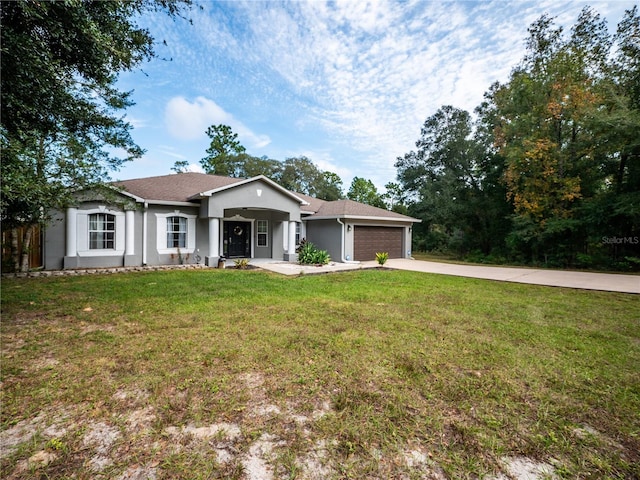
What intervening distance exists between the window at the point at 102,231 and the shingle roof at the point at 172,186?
4.49 feet

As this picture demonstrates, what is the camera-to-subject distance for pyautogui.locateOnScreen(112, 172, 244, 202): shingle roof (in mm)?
12000

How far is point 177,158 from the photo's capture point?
2998 cm

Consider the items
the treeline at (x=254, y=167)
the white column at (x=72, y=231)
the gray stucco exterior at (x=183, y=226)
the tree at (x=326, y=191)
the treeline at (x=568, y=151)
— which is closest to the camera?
the white column at (x=72, y=231)

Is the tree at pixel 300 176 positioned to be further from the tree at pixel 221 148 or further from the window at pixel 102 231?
the window at pixel 102 231

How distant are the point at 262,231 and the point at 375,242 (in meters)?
6.21

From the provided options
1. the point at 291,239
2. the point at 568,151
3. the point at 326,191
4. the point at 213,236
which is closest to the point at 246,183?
the point at 213,236

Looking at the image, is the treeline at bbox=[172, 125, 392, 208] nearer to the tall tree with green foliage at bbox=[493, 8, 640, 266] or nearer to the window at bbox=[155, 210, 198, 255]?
the window at bbox=[155, 210, 198, 255]

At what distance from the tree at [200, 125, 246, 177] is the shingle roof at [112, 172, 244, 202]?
16.1m

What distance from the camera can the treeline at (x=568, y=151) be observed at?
1282 centimetres

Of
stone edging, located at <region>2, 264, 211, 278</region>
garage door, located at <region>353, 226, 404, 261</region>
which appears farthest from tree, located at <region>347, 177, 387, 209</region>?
stone edging, located at <region>2, 264, 211, 278</region>

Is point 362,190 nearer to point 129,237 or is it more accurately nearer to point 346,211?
point 346,211

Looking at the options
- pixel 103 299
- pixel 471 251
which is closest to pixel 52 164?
pixel 103 299

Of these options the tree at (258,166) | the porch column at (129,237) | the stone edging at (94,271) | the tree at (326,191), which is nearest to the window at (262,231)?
the stone edging at (94,271)

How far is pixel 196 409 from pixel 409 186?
2586cm
